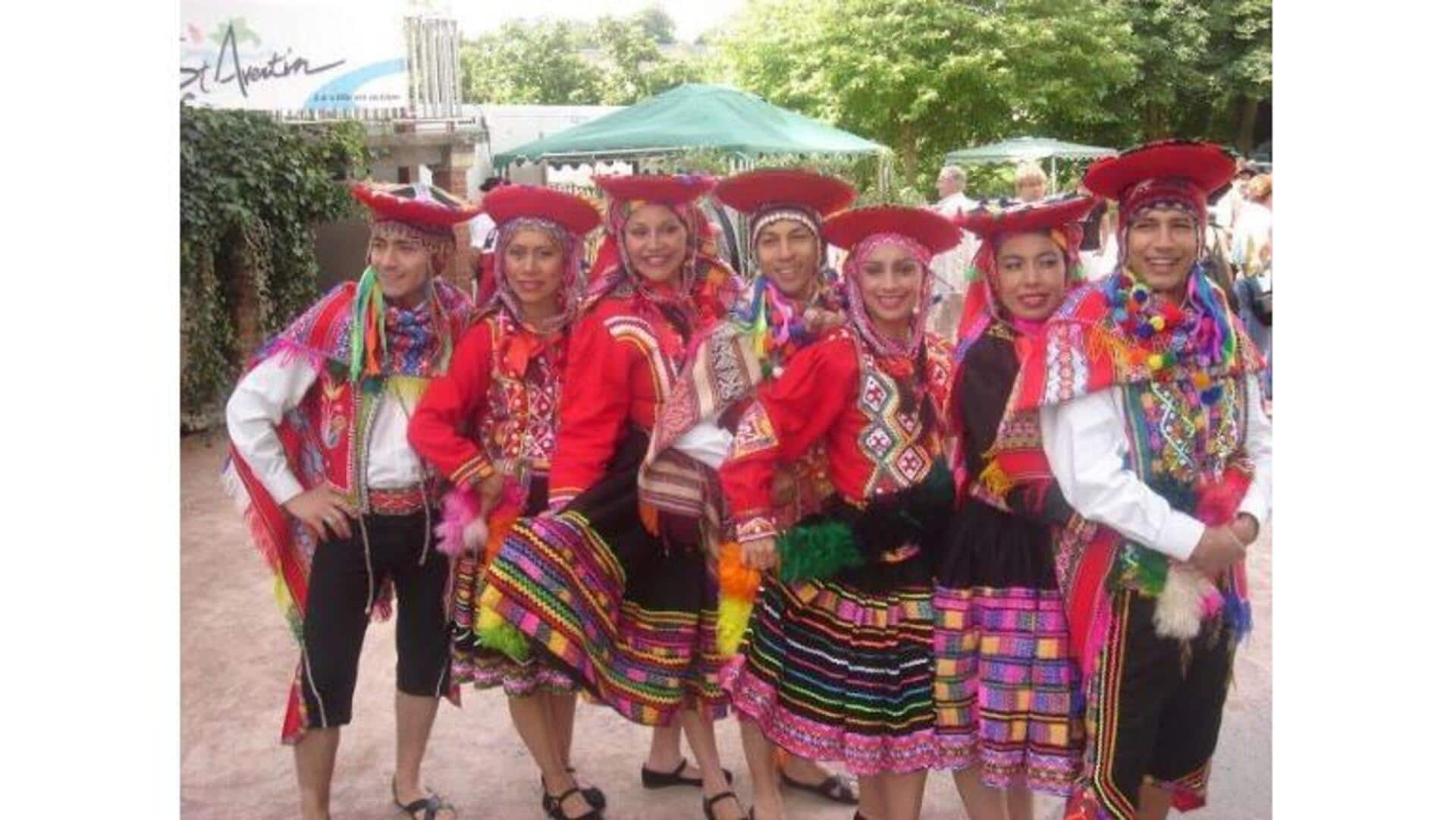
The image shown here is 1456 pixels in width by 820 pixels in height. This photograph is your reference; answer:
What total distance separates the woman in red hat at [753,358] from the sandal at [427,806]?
1.00 metres

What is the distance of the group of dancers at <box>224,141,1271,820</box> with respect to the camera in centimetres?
254

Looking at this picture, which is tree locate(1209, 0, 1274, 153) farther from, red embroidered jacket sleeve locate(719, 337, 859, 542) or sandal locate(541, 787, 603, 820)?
sandal locate(541, 787, 603, 820)

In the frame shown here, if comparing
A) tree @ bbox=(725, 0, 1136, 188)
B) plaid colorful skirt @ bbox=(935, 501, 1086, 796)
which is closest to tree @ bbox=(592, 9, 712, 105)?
tree @ bbox=(725, 0, 1136, 188)

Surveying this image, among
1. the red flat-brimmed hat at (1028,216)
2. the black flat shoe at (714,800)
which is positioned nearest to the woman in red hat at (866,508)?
the red flat-brimmed hat at (1028,216)

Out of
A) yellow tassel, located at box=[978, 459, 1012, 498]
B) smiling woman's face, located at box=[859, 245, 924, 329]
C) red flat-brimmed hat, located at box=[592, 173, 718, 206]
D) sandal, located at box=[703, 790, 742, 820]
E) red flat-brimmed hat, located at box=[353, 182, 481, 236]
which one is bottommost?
sandal, located at box=[703, 790, 742, 820]

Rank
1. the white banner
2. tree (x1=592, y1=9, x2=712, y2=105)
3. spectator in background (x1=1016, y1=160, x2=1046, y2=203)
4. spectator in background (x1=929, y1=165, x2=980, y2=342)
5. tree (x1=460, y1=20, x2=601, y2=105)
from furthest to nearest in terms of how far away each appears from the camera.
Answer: tree (x1=460, y1=20, x2=601, y2=105) → tree (x1=592, y1=9, x2=712, y2=105) → the white banner → spectator in background (x1=929, y1=165, x2=980, y2=342) → spectator in background (x1=1016, y1=160, x2=1046, y2=203)

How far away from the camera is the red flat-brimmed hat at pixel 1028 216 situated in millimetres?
2734

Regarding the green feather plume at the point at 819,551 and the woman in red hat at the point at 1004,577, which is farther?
the green feather plume at the point at 819,551

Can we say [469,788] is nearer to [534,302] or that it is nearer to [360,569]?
[360,569]

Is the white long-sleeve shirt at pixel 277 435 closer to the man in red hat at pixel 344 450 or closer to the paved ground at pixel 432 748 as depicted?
the man in red hat at pixel 344 450

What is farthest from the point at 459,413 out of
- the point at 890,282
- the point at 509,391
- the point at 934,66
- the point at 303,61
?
the point at 303,61

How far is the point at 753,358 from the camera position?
298cm

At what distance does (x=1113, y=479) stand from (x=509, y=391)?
1.57m

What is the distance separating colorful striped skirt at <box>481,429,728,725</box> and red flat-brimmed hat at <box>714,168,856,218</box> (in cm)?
68
